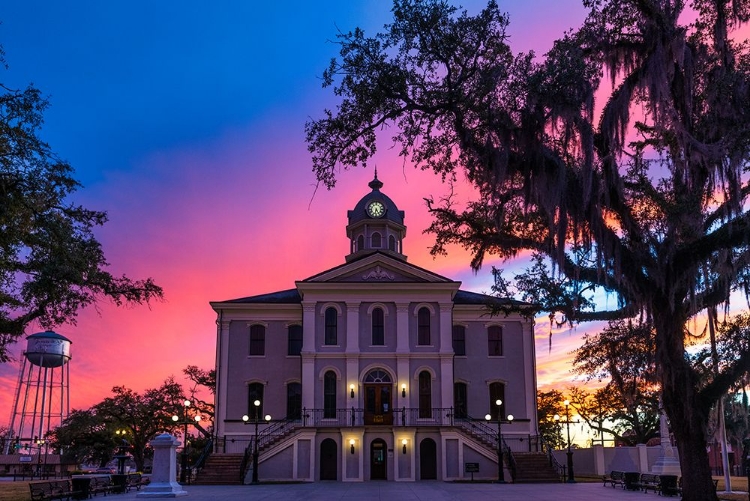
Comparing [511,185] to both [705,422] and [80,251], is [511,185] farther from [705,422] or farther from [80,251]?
[80,251]

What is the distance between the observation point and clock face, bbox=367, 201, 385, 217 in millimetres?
45688

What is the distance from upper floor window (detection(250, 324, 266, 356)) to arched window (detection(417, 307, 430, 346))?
800 centimetres

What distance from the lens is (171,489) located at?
73.8 feet

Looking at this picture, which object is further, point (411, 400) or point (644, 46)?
point (411, 400)

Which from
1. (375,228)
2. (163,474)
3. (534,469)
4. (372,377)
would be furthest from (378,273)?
(163,474)

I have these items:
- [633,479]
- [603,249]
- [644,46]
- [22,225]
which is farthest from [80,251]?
[633,479]

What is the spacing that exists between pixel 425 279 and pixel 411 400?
592 cm

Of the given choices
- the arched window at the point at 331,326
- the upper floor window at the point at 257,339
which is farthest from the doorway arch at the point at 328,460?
the upper floor window at the point at 257,339

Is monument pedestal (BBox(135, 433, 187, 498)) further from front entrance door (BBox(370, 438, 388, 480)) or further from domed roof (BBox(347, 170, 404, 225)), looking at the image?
domed roof (BBox(347, 170, 404, 225))

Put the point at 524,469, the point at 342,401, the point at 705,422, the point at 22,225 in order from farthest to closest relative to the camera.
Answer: the point at 342,401, the point at 524,469, the point at 705,422, the point at 22,225

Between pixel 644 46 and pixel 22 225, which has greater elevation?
pixel 644 46

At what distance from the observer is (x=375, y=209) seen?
4578cm

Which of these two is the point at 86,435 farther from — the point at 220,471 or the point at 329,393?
the point at 329,393

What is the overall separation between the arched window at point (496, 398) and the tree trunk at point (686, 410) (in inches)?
846
